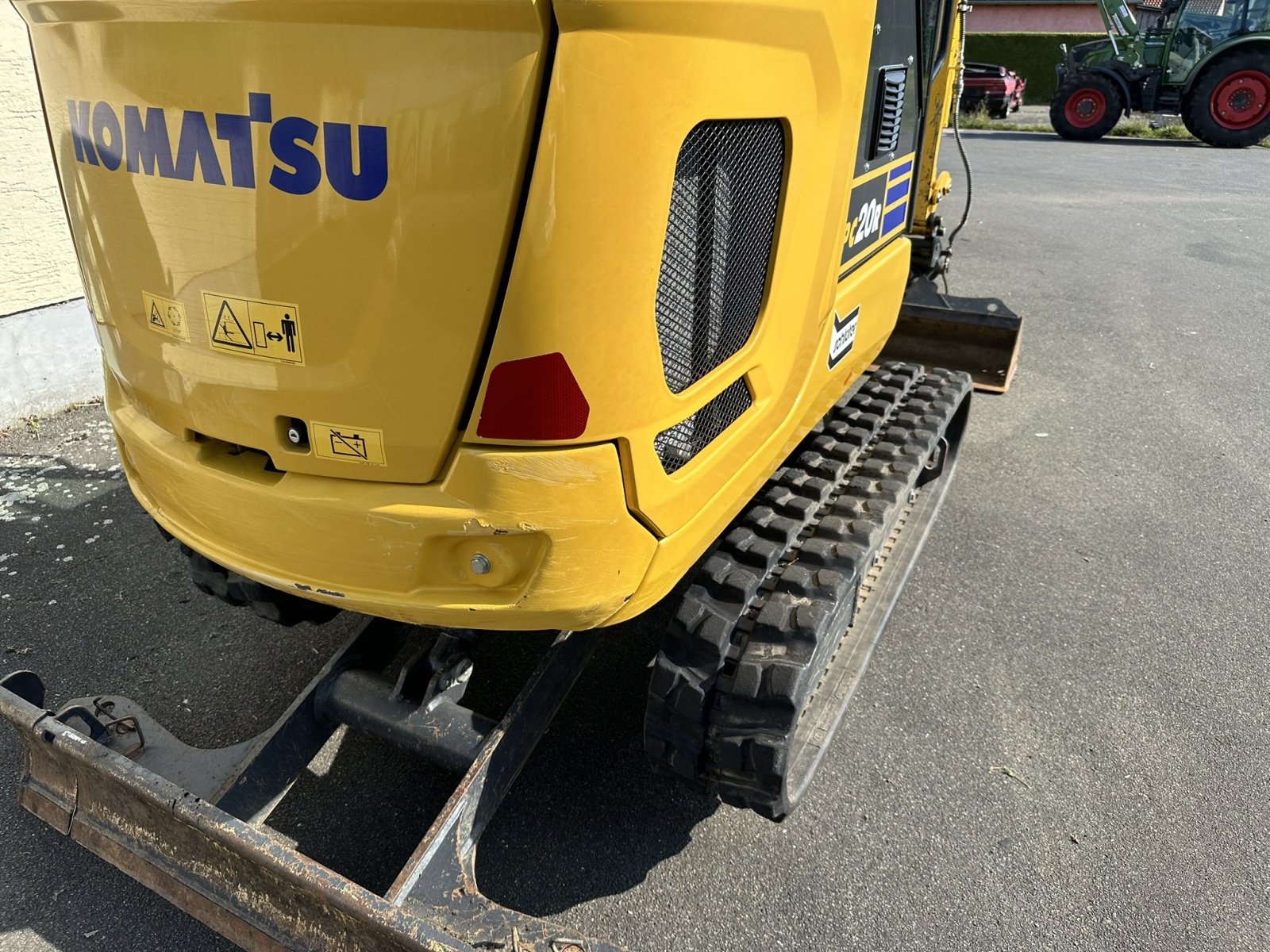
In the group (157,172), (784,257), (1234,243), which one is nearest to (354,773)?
(157,172)

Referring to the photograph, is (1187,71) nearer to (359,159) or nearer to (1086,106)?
(1086,106)

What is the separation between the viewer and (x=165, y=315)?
1718 mm

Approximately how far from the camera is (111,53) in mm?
1553

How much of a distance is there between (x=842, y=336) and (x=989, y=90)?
23.0 metres

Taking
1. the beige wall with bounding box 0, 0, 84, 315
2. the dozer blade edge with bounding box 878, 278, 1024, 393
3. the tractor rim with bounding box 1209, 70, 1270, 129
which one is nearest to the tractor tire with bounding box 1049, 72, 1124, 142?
the tractor rim with bounding box 1209, 70, 1270, 129

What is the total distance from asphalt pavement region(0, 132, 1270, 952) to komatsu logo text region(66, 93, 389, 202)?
1.70 meters

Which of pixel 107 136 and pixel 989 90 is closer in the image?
pixel 107 136

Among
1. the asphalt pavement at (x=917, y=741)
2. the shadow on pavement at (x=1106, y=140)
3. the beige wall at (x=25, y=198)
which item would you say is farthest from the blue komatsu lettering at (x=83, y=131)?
the shadow on pavement at (x=1106, y=140)

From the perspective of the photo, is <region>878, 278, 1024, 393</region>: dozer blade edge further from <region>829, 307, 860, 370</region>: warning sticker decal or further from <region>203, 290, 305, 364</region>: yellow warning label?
<region>203, 290, 305, 364</region>: yellow warning label

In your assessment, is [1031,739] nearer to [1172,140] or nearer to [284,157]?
[284,157]

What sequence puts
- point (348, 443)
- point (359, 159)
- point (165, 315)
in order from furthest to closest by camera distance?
point (165, 315) → point (348, 443) → point (359, 159)

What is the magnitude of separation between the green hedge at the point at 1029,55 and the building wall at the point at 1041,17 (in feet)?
24.0

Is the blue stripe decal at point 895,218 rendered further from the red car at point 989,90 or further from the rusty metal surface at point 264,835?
the red car at point 989,90

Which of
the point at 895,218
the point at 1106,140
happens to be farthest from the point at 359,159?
the point at 1106,140
